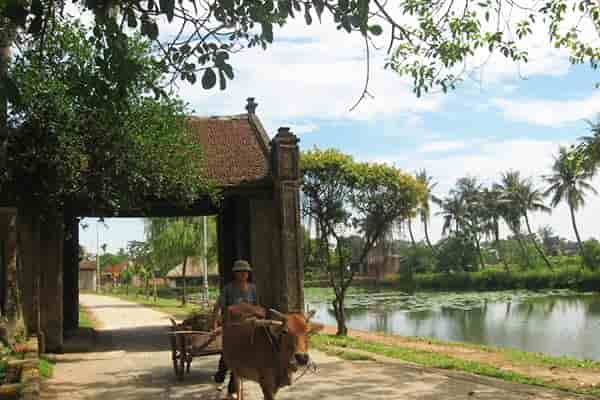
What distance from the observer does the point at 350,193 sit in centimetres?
2034

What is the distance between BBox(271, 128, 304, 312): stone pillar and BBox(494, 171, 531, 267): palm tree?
165 feet

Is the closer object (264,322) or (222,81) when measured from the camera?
(222,81)

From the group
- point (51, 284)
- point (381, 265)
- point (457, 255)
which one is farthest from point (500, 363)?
point (381, 265)

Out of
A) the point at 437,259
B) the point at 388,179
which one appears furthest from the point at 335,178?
the point at 437,259

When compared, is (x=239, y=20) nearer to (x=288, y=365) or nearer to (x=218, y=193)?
(x=288, y=365)

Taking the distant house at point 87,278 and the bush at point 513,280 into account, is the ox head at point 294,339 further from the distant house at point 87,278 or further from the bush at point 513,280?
the distant house at point 87,278

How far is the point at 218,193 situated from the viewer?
48.6ft

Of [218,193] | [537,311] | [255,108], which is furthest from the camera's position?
[537,311]

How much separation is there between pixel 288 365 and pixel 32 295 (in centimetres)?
884

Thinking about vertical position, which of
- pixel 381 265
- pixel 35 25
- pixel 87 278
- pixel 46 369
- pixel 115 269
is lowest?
pixel 46 369

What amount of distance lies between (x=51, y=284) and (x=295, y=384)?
6.79 metres

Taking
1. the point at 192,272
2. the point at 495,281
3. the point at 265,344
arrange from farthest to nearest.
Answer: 1. the point at 192,272
2. the point at 495,281
3. the point at 265,344

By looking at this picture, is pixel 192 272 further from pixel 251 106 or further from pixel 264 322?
pixel 264 322

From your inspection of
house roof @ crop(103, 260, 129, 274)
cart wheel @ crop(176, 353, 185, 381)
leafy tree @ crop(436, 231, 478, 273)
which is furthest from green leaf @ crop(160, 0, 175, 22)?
house roof @ crop(103, 260, 129, 274)
